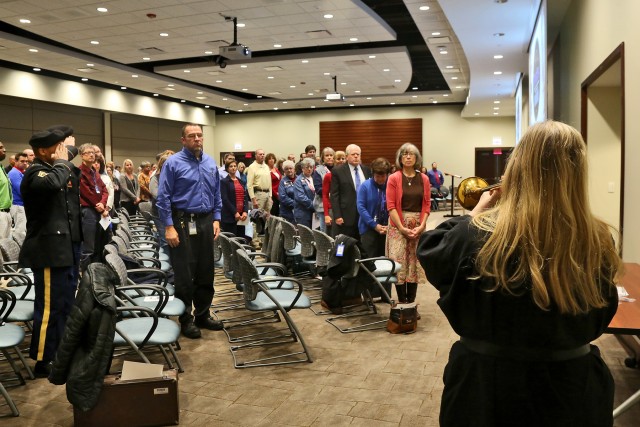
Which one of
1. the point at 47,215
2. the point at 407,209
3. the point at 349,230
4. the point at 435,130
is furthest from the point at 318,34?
the point at 435,130

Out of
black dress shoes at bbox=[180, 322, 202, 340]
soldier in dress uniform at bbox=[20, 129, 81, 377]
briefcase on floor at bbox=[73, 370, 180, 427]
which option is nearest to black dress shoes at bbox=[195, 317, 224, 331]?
black dress shoes at bbox=[180, 322, 202, 340]

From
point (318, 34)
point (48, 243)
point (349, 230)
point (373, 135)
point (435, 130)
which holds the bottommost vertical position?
point (349, 230)

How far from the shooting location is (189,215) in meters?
4.45

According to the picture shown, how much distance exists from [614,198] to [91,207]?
18.0 ft

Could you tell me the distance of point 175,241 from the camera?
4320 mm

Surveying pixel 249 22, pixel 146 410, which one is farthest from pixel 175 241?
pixel 249 22

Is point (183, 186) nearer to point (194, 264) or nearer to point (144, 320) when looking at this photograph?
point (194, 264)

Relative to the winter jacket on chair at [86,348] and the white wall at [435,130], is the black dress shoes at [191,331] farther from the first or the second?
the white wall at [435,130]

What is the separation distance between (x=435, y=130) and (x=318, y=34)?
1233 centimetres

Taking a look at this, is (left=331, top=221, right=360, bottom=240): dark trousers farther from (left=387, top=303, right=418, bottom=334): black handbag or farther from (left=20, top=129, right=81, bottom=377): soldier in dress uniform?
(left=20, top=129, right=81, bottom=377): soldier in dress uniform

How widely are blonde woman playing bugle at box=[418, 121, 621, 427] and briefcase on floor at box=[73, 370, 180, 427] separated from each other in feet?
6.25

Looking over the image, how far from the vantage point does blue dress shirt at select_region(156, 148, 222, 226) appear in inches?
172

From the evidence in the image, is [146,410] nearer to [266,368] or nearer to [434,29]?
[266,368]

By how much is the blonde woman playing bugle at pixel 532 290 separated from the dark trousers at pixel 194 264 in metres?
3.31
